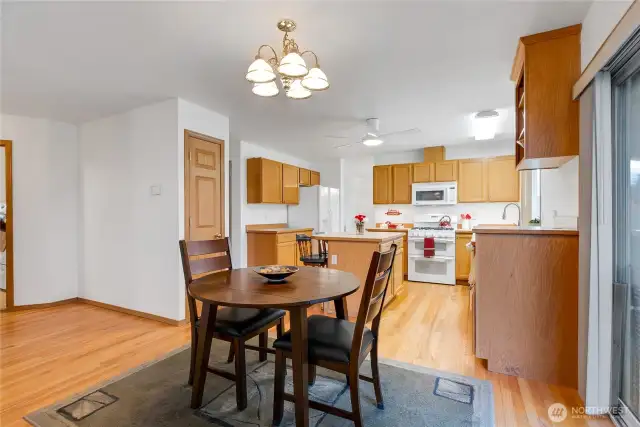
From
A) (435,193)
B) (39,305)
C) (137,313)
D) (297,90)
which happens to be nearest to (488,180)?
(435,193)

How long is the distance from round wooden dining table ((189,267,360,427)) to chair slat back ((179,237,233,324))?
0.18m

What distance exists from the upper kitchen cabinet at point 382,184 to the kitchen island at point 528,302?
3.56 meters

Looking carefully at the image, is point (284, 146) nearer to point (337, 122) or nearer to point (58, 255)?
point (337, 122)

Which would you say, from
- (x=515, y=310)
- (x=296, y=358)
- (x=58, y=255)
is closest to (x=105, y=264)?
(x=58, y=255)

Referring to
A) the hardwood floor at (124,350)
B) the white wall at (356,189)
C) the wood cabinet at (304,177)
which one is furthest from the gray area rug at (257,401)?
the white wall at (356,189)

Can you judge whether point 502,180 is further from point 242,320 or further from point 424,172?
point 242,320

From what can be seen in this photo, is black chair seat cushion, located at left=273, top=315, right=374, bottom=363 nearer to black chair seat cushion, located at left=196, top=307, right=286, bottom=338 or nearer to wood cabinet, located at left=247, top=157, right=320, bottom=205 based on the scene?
black chair seat cushion, located at left=196, top=307, right=286, bottom=338

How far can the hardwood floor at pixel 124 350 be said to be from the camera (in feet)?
6.16

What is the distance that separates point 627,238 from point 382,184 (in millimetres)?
4253

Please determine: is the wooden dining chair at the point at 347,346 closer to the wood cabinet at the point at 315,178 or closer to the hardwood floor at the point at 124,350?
the hardwood floor at the point at 124,350

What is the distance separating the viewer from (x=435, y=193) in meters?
5.36

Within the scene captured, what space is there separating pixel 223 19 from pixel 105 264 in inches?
129

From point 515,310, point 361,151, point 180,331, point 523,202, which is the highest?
point 361,151

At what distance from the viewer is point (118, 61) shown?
2.39m
